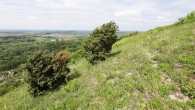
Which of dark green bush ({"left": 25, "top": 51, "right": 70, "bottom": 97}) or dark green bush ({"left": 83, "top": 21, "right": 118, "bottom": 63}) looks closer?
dark green bush ({"left": 25, "top": 51, "right": 70, "bottom": 97})

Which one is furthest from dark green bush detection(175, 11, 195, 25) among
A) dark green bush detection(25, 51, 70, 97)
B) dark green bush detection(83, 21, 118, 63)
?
dark green bush detection(25, 51, 70, 97)

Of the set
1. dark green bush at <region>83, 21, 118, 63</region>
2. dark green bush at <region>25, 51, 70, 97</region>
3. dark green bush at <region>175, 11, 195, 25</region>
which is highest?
dark green bush at <region>175, 11, 195, 25</region>

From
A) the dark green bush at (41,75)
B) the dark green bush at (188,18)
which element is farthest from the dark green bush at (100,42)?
the dark green bush at (188,18)

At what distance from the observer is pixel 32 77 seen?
603 centimetres

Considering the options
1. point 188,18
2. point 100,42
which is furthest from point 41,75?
point 188,18

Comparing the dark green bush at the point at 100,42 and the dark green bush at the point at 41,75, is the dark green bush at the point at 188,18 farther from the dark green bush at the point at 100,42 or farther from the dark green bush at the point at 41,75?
the dark green bush at the point at 41,75

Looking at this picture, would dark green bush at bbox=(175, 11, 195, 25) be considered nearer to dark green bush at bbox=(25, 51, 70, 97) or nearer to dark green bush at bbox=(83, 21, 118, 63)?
dark green bush at bbox=(83, 21, 118, 63)

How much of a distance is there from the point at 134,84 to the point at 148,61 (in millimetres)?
1998

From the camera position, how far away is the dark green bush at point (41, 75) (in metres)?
5.95

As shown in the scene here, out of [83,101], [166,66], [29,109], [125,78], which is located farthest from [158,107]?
[29,109]

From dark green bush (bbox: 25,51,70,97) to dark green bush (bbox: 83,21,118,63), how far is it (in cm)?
356

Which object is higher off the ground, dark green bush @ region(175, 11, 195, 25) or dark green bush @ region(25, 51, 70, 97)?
dark green bush @ region(175, 11, 195, 25)

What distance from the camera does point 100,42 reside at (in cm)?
879

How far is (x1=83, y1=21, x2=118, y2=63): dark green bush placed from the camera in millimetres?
8555
